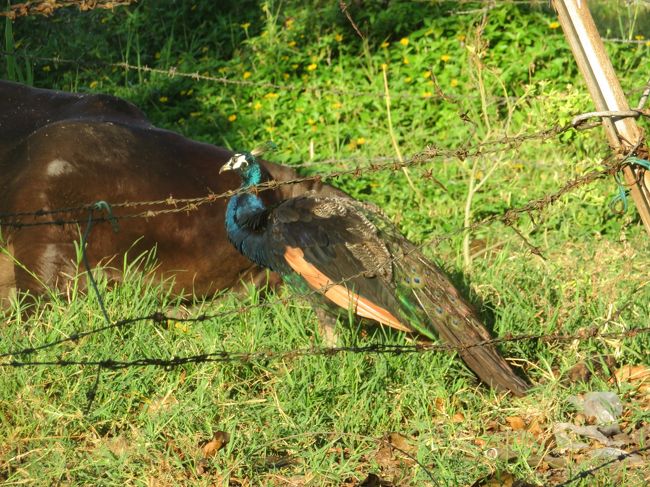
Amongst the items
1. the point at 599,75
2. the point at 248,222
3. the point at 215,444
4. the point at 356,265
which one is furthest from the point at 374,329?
the point at 599,75

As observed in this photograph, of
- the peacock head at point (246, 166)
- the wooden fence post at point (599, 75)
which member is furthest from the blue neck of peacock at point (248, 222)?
the wooden fence post at point (599, 75)

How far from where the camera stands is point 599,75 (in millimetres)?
3477

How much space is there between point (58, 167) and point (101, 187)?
8.6 inches

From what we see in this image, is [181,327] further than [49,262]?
No

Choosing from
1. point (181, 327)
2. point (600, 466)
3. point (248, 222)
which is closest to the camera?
point (600, 466)

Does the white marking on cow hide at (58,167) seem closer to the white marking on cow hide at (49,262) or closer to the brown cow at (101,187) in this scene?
the brown cow at (101,187)

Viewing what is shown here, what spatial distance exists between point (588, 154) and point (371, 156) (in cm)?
136

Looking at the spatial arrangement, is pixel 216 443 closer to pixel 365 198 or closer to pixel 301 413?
pixel 301 413

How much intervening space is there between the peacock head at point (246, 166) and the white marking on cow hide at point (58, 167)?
0.73 metres

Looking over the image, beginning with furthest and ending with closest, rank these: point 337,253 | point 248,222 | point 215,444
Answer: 1. point 248,222
2. point 337,253
3. point 215,444

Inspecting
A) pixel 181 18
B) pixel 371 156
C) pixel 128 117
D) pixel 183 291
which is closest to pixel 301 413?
pixel 183 291

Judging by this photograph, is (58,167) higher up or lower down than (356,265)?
higher up

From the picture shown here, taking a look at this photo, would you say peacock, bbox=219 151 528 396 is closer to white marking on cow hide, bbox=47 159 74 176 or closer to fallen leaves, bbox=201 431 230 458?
white marking on cow hide, bbox=47 159 74 176

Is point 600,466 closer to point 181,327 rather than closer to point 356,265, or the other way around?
point 356,265
